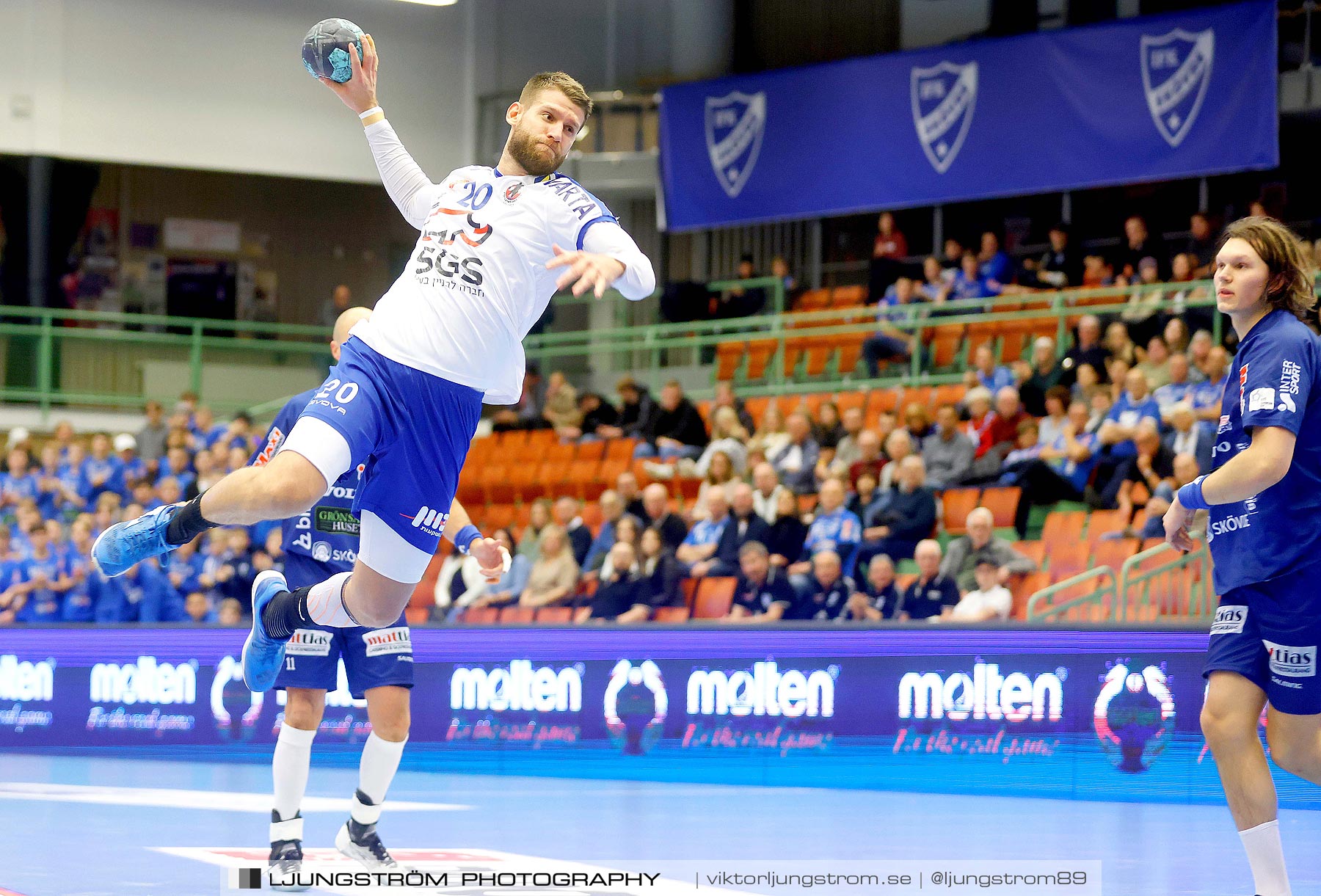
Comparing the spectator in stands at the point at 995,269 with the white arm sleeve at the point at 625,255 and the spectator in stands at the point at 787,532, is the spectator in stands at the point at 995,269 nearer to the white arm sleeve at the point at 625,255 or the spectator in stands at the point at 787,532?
the spectator in stands at the point at 787,532

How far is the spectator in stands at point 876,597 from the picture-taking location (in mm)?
11562

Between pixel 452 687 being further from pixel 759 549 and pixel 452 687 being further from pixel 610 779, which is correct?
pixel 759 549

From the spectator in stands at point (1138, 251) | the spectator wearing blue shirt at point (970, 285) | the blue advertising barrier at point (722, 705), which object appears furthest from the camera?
the spectator wearing blue shirt at point (970, 285)

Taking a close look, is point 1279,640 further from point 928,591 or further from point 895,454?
point 895,454

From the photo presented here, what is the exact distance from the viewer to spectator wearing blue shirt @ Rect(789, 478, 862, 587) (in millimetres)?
12531

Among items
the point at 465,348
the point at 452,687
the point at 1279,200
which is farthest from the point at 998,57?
the point at 465,348

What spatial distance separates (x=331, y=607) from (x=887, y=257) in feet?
50.0

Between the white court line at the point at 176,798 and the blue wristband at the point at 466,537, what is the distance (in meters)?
2.89

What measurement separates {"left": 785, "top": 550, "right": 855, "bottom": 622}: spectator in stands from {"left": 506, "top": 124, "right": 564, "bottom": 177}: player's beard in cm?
661

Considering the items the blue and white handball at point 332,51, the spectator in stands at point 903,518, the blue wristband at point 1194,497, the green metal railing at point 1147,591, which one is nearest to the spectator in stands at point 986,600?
the green metal railing at point 1147,591

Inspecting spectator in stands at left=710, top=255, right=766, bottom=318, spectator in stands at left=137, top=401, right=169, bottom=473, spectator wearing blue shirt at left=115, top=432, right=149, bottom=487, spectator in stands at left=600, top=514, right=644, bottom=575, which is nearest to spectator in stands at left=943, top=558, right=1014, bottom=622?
spectator in stands at left=600, top=514, right=644, bottom=575

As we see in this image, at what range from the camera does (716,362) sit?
20031 mm

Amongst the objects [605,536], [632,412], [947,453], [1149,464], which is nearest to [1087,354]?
[947,453]

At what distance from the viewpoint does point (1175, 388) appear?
518 inches
